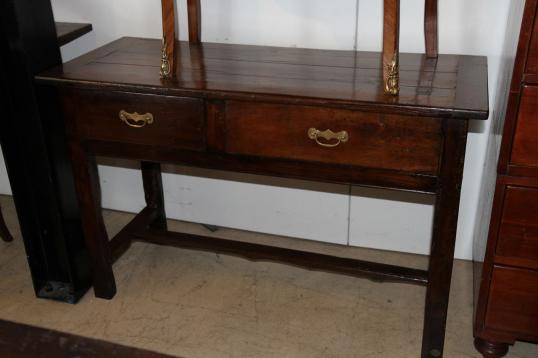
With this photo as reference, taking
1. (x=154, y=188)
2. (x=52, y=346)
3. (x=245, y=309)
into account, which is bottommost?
(x=245, y=309)

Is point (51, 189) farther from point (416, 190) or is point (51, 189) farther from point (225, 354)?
point (416, 190)

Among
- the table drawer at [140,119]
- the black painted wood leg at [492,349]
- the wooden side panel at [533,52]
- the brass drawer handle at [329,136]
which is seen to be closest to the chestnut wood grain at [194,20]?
the table drawer at [140,119]

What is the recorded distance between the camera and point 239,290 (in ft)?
7.88

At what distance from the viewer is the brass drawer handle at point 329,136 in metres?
1.71

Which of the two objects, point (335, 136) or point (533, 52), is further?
point (335, 136)

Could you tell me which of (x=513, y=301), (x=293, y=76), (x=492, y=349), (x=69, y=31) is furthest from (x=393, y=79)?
(x=69, y=31)

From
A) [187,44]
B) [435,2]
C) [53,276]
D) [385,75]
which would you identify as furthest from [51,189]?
[435,2]

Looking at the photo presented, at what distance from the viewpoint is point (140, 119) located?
6.16 ft

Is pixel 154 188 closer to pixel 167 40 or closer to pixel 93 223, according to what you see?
pixel 93 223

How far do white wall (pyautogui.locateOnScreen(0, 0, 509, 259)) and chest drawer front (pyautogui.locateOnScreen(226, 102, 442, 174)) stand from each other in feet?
2.15

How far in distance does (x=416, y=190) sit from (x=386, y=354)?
65cm

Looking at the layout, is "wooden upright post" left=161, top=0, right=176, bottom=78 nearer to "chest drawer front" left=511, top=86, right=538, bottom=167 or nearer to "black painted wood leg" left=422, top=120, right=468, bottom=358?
"black painted wood leg" left=422, top=120, right=468, bottom=358

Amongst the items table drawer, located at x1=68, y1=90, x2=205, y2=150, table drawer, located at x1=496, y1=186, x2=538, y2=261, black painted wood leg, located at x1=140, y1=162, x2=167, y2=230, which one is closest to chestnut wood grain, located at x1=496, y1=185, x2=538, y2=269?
table drawer, located at x1=496, y1=186, x2=538, y2=261

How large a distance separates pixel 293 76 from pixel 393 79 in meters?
0.34
